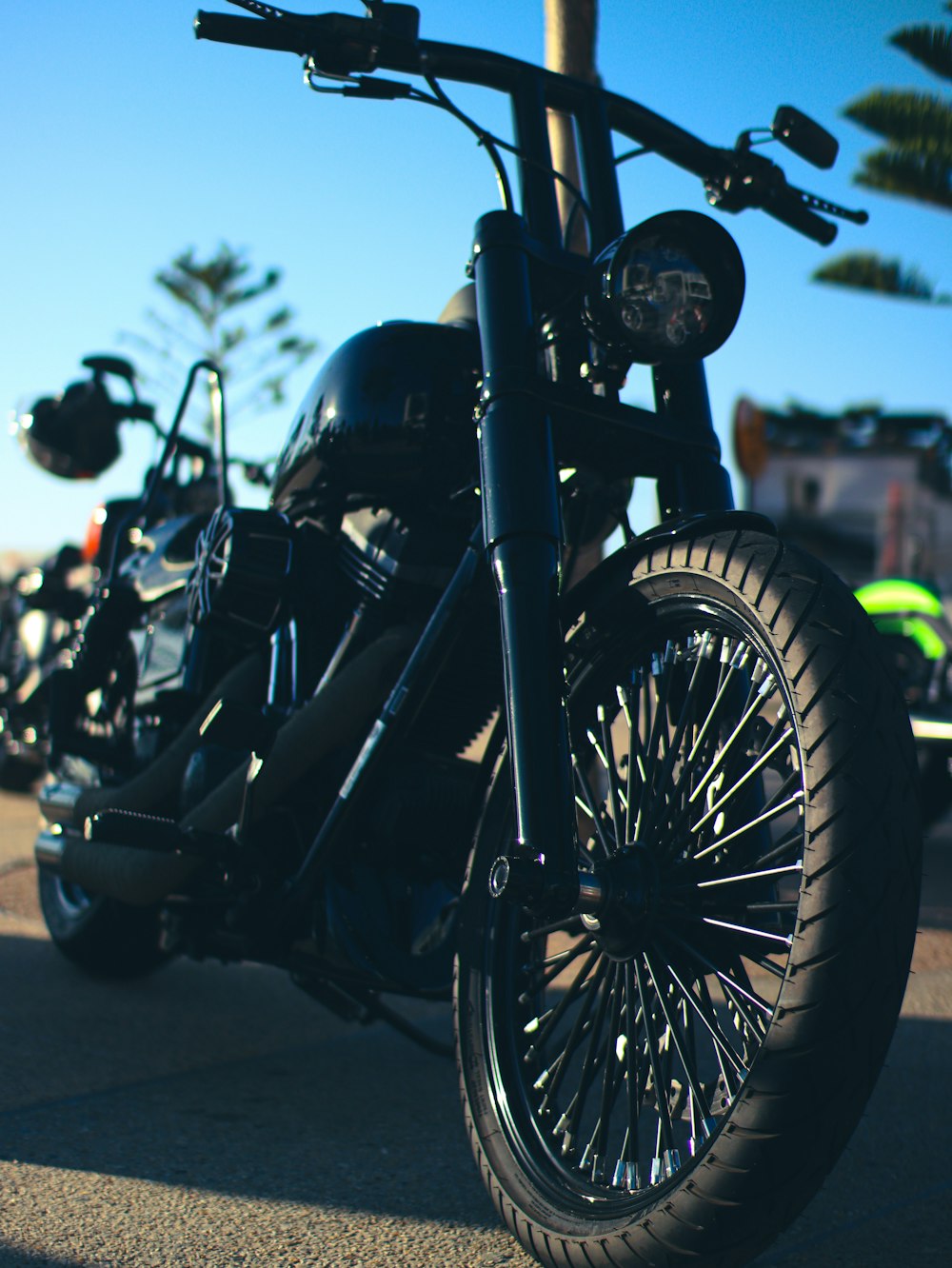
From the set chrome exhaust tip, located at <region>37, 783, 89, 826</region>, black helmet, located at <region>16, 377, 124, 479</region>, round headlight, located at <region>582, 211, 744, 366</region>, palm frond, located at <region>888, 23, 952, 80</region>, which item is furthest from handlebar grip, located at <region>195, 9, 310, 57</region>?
palm frond, located at <region>888, 23, 952, 80</region>

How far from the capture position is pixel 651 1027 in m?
1.93

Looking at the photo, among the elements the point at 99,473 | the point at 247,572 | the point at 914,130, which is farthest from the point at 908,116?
the point at 247,572

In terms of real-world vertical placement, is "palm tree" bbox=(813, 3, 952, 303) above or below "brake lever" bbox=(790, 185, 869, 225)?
above

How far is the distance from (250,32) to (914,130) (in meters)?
11.3

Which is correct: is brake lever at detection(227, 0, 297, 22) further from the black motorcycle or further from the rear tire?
the rear tire

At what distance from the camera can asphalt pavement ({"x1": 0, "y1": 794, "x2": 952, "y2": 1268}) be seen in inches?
79.3

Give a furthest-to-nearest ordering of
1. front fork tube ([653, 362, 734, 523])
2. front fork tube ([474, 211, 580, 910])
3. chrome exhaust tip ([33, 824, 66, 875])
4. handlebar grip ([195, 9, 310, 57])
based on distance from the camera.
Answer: chrome exhaust tip ([33, 824, 66, 875]) < handlebar grip ([195, 9, 310, 57]) < front fork tube ([653, 362, 734, 523]) < front fork tube ([474, 211, 580, 910])

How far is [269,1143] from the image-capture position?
248cm

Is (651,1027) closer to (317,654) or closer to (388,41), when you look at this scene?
(317,654)

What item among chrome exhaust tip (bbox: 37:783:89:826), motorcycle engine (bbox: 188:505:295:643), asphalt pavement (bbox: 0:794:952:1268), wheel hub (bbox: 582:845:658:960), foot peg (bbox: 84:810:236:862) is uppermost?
motorcycle engine (bbox: 188:505:295:643)

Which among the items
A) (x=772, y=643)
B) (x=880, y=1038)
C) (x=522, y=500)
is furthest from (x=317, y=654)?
(x=880, y=1038)

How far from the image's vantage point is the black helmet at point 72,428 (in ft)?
13.9

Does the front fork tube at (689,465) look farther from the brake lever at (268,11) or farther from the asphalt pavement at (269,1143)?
the asphalt pavement at (269,1143)

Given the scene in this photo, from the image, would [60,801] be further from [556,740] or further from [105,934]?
[556,740]
